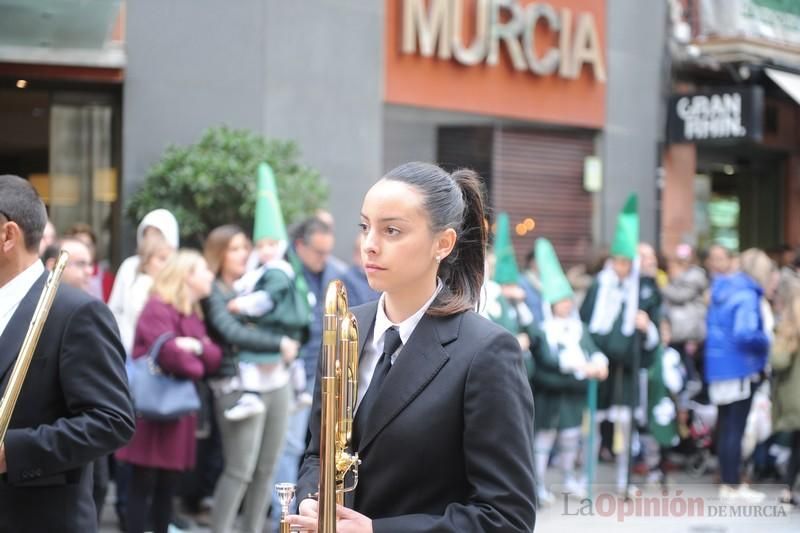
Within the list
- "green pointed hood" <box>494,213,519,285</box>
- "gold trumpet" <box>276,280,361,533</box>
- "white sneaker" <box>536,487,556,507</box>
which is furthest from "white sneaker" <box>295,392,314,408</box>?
"gold trumpet" <box>276,280,361,533</box>

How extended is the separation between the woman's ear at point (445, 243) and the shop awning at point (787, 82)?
15.1m

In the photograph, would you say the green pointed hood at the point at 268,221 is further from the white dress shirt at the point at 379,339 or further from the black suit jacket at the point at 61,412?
the white dress shirt at the point at 379,339

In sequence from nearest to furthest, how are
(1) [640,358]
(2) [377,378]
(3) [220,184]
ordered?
(2) [377,378], (1) [640,358], (3) [220,184]

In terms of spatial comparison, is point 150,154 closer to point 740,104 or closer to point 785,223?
point 740,104

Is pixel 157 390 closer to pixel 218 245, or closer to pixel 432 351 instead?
pixel 218 245

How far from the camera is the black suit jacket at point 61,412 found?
3764 millimetres

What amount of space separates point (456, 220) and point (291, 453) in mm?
5962

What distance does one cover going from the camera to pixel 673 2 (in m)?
17.9

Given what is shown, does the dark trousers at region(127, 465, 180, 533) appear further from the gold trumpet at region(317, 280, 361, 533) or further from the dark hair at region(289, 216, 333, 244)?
the gold trumpet at region(317, 280, 361, 533)

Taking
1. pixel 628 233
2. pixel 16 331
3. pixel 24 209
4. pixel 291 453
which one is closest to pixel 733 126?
pixel 628 233

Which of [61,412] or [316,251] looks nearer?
[61,412]

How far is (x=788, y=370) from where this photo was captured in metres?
10.4

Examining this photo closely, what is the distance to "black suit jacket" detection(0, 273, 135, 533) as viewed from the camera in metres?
3.76

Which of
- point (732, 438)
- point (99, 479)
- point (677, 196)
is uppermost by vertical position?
point (677, 196)
